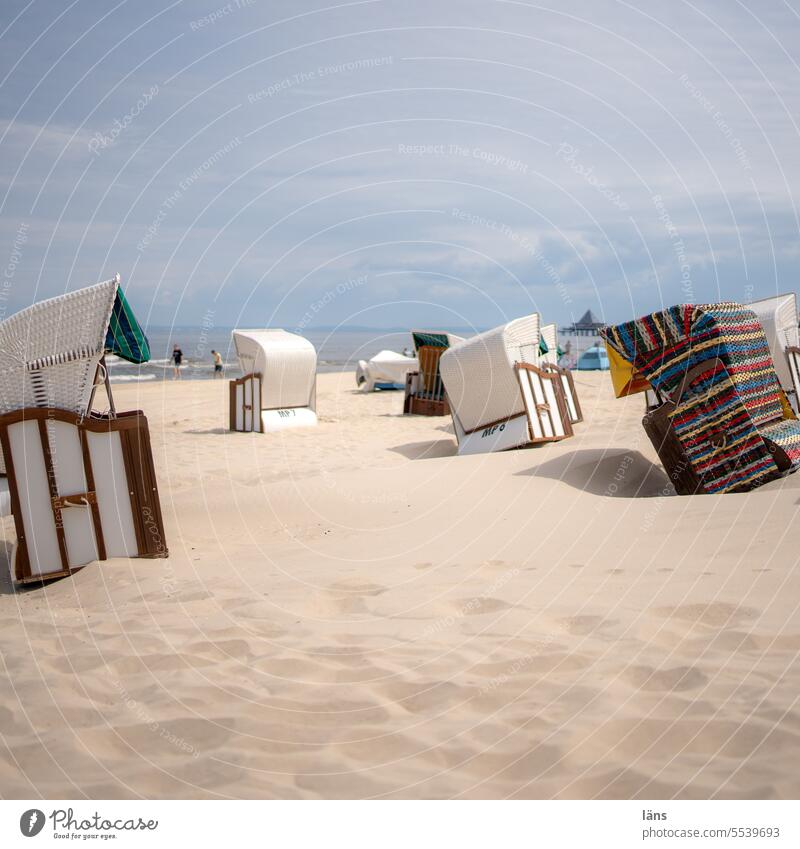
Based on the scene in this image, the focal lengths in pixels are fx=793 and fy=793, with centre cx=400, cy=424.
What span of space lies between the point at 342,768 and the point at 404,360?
24.2 m

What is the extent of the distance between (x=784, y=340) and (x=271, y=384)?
9294 mm

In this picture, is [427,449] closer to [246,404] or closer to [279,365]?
[279,365]

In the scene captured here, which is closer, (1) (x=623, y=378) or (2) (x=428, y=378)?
(1) (x=623, y=378)

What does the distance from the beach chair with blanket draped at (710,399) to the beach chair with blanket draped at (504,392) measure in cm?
371

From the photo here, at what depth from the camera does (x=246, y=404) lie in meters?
16.0

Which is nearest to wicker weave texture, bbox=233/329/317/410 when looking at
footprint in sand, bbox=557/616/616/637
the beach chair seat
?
the beach chair seat

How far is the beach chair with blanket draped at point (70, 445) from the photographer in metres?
5.93

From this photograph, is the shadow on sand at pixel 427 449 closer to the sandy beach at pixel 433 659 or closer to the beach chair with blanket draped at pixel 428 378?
the beach chair with blanket draped at pixel 428 378

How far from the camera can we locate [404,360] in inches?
1057

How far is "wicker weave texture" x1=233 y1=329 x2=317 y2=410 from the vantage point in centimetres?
1584
